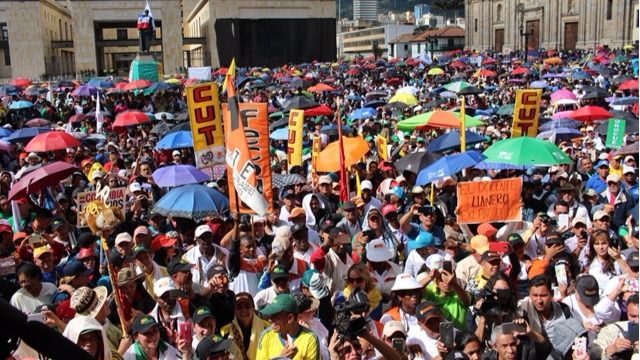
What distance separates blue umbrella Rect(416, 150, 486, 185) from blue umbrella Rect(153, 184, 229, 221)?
2.51m

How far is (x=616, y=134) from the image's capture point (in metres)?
11.6

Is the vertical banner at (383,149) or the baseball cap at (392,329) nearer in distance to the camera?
the baseball cap at (392,329)

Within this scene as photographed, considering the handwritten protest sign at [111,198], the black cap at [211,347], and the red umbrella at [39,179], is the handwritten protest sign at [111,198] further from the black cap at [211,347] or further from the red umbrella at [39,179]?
the black cap at [211,347]

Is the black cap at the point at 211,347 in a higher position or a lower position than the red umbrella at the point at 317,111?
lower

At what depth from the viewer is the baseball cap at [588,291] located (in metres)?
4.97

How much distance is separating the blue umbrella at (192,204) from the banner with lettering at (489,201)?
2.53m

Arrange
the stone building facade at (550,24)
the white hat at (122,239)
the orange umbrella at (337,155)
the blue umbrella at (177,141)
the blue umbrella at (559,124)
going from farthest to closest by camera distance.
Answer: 1. the stone building facade at (550,24)
2. the blue umbrella at (559,124)
3. the blue umbrella at (177,141)
4. the orange umbrella at (337,155)
5. the white hat at (122,239)

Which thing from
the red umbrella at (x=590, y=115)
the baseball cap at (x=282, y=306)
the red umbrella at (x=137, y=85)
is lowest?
the baseball cap at (x=282, y=306)

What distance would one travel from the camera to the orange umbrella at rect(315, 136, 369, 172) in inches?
396

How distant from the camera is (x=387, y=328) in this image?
4.66 metres

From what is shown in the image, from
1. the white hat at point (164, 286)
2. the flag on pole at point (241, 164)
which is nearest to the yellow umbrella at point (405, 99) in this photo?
the flag on pole at point (241, 164)

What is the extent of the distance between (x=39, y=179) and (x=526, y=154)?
5873 millimetres

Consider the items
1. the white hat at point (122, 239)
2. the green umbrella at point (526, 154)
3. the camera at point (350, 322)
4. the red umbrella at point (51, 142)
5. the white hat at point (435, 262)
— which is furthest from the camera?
the red umbrella at point (51, 142)

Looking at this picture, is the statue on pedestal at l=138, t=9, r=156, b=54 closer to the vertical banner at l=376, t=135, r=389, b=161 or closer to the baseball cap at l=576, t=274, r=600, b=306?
the vertical banner at l=376, t=135, r=389, b=161
